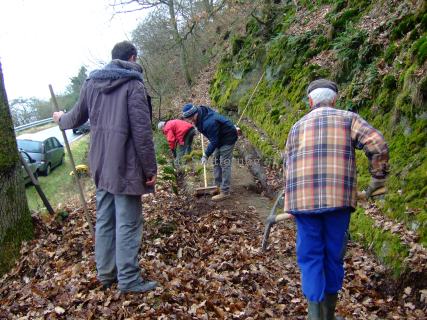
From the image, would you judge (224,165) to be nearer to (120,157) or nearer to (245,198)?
(245,198)

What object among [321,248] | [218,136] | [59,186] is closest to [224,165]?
[218,136]

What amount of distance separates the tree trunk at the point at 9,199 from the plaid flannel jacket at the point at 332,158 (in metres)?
3.71

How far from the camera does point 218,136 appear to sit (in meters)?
7.62

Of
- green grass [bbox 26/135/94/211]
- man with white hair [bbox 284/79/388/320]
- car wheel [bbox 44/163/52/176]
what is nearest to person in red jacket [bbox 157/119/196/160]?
green grass [bbox 26/135/94/211]

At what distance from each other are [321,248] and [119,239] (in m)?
1.92

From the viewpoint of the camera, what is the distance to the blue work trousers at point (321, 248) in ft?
11.1

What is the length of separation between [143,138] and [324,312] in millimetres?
2297

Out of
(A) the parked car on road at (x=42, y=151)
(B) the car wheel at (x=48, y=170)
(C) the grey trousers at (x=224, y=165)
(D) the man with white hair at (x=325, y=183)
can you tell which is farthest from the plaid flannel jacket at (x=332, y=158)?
(B) the car wheel at (x=48, y=170)

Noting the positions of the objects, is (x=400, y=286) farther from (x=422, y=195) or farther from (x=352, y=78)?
(x=352, y=78)

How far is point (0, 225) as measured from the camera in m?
5.03

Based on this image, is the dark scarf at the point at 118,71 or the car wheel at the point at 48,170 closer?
the dark scarf at the point at 118,71

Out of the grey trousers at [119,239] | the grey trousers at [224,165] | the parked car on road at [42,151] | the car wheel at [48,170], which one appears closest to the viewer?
the grey trousers at [119,239]

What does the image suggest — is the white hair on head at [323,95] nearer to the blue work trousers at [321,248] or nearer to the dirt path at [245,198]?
the blue work trousers at [321,248]

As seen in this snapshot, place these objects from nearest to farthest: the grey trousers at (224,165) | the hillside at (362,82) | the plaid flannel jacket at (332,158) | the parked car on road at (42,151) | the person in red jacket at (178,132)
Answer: the plaid flannel jacket at (332,158) → the hillside at (362,82) → the grey trousers at (224,165) → the person in red jacket at (178,132) → the parked car on road at (42,151)
